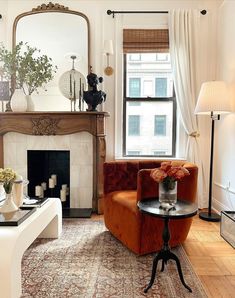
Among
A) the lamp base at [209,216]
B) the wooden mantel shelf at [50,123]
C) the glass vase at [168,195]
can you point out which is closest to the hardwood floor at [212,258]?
the lamp base at [209,216]

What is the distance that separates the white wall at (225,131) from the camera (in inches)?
133

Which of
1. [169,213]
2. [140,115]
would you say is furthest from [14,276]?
[140,115]

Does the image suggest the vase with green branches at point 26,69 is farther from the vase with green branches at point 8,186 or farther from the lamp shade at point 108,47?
the vase with green branches at point 8,186

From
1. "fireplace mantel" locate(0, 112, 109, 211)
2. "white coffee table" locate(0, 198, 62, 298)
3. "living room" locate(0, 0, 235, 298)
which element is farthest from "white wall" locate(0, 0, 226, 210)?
"white coffee table" locate(0, 198, 62, 298)

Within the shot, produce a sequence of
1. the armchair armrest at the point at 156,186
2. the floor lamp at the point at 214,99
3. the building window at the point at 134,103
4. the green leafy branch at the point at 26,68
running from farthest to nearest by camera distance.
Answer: the building window at the point at 134,103 → the green leafy branch at the point at 26,68 → the floor lamp at the point at 214,99 → the armchair armrest at the point at 156,186

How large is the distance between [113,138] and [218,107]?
1529 mm

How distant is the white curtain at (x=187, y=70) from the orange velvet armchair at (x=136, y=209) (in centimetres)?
130

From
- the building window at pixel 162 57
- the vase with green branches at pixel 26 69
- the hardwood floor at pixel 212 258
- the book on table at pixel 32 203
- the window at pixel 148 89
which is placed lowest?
the hardwood floor at pixel 212 258

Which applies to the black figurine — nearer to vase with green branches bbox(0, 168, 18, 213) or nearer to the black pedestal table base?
vase with green branches bbox(0, 168, 18, 213)

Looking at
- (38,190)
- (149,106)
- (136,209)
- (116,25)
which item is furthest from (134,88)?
(136,209)

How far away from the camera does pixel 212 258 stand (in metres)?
2.47

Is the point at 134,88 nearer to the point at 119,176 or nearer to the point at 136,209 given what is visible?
the point at 119,176

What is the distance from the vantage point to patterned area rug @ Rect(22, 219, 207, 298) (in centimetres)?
192

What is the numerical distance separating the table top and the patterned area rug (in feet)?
1.79
